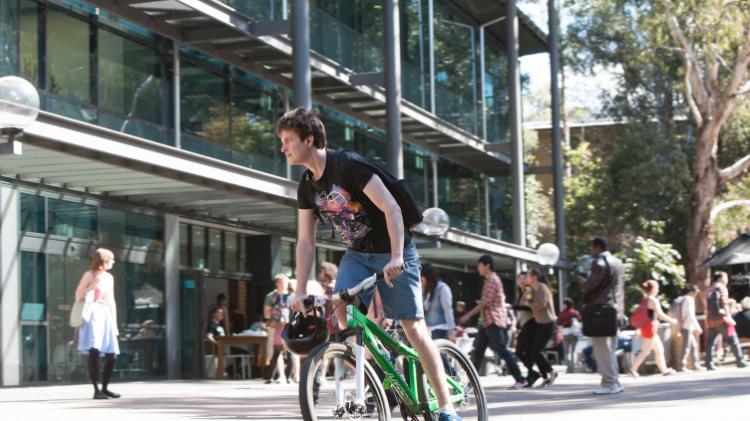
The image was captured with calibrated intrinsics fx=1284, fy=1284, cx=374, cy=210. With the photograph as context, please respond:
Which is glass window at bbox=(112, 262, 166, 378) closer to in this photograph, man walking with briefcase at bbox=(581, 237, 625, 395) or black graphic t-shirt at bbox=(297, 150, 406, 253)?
man walking with briefcase at bbox=(581, 237, 625, 395)

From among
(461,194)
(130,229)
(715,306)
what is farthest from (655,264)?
(130,229)

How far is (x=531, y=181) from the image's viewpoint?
50.4 metres

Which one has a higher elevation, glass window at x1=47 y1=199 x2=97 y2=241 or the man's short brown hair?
glass window at x1=47 y1=199 x2=97 y2=241

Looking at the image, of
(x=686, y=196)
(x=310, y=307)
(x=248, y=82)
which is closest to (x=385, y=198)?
(x=310, y=307)

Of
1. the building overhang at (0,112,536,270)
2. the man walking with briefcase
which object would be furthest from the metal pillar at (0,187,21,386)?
the man walking with briefcase

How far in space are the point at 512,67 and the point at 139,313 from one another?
1683cm

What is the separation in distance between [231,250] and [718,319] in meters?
9.58

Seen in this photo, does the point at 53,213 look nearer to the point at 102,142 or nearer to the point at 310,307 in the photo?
the point at 102,142

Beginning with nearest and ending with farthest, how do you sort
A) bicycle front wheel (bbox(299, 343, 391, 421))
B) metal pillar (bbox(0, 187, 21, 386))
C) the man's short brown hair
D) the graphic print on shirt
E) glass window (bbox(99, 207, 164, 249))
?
bicycle front wheel (bbox(299, 343, 391, 421)), the man's short brown hair, the graphic print on shirt, metal pillar (bbox(0, 187, 21, 386)), glass window (bbox(99, 207, 164, 249))

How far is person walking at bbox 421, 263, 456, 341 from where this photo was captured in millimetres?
14461

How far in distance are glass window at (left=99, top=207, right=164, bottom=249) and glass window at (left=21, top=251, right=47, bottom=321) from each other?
5.91 ft

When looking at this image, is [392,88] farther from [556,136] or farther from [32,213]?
[556,136]

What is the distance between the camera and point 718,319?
21766 mm

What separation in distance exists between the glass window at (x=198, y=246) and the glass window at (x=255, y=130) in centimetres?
212
